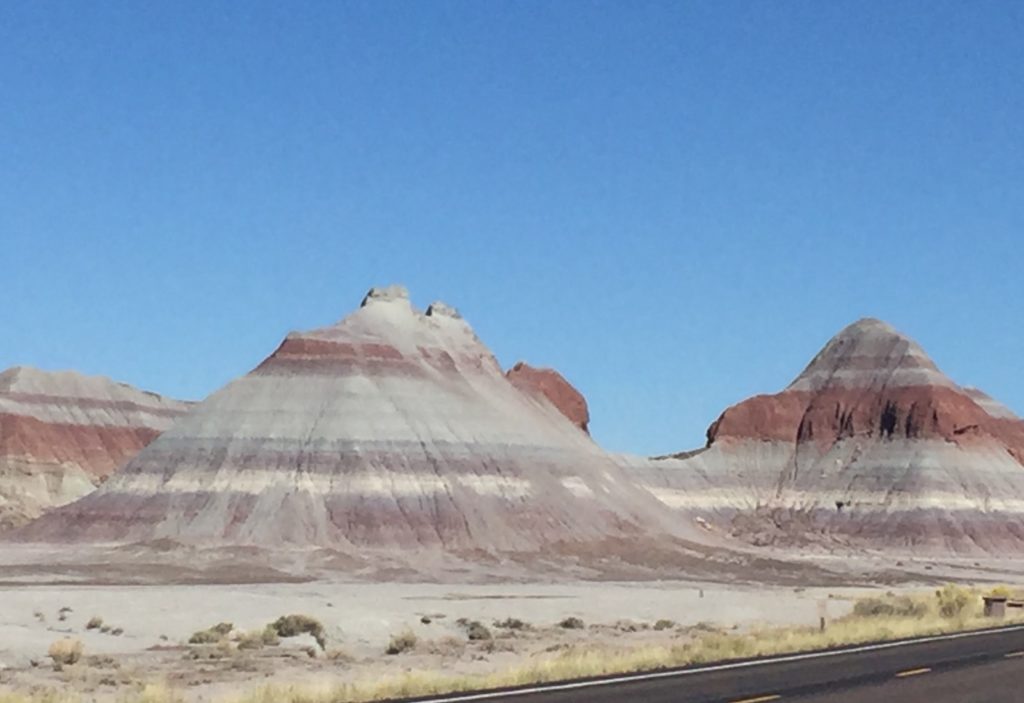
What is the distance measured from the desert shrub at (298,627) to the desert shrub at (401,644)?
2.03 m

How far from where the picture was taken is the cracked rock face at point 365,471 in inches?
3612

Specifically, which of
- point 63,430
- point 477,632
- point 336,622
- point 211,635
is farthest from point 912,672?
point 63,430

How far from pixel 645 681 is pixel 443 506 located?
239 ft

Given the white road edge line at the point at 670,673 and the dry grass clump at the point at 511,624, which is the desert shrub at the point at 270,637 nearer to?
the dry grass clump at the point at 511,624

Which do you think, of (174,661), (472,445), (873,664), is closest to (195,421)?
(472,445)

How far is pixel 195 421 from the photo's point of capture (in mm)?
103250

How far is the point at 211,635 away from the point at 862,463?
384 feet

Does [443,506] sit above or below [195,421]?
below

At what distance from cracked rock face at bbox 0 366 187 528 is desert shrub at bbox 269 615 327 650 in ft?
311

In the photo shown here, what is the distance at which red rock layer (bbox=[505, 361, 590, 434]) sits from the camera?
145125mm

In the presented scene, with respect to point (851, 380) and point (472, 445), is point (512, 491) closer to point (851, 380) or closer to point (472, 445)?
point (472, 445)

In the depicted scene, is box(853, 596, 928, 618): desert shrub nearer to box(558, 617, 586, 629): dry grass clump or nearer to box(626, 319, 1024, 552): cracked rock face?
box(558, 617, 586, 629): dry grass clump

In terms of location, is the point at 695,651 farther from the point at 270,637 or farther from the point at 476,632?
the point at 270,637

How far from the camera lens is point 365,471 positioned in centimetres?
9550
